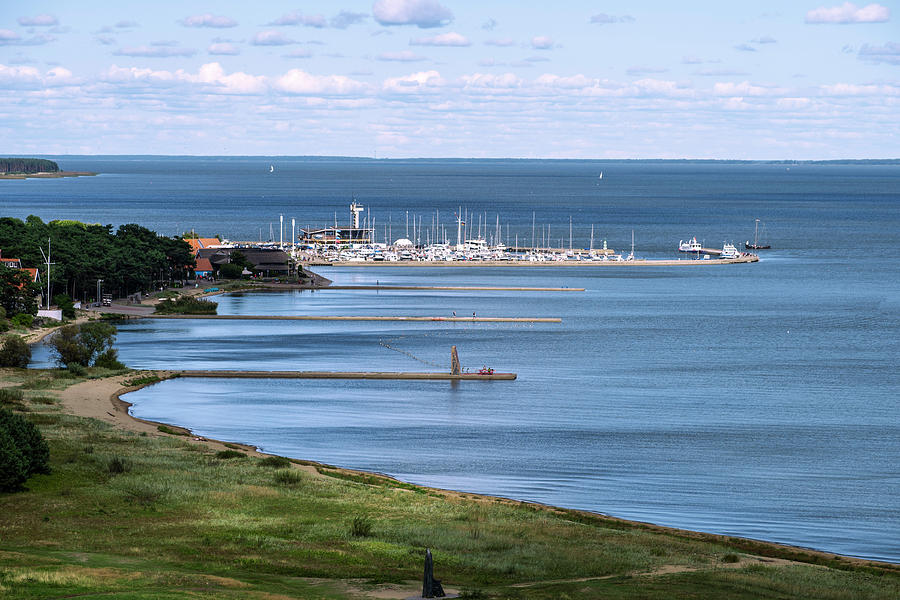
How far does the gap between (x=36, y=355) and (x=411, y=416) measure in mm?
31184

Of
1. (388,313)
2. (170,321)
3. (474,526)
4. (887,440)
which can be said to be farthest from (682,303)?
(474,526)

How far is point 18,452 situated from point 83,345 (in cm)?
4023

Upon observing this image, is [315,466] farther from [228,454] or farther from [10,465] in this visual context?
[10,465]

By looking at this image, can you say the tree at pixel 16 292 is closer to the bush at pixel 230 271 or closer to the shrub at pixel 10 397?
the shrub at pixel 10 397

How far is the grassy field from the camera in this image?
29234mm

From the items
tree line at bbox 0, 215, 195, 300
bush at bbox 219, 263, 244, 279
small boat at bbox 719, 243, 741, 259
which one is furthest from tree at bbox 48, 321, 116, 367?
small boat at bbox 719, 243, 741, 259

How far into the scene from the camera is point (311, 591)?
28.6 metres

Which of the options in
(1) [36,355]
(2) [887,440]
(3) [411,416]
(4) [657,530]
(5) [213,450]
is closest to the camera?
(4) [657,530]

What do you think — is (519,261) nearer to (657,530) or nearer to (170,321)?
(170,321)

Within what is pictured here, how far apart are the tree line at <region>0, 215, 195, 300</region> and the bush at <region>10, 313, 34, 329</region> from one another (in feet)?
34.2

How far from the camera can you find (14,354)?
7506 centimetres

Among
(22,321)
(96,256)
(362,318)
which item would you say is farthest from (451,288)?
(22,321)

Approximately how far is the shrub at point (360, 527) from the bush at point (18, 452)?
37.7 ft

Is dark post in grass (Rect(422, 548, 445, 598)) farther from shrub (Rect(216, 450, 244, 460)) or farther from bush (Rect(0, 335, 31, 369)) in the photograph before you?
bush (Rect(0, 335, 31, 369))
